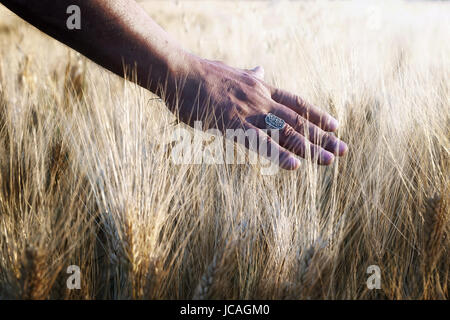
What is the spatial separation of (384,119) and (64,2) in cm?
107

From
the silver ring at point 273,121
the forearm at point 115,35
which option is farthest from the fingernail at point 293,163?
the forearm at point 115,35

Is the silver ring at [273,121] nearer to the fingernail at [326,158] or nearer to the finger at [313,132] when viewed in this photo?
the finger at [313,132]

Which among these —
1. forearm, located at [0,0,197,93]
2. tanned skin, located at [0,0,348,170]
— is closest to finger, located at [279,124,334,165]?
tanned skin, located at [0,0,348,170]

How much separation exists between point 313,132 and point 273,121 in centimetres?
14

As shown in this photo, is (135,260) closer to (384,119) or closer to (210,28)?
(384,119)

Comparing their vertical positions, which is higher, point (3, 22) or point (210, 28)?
point (210, 28)

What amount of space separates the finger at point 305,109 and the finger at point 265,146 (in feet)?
0.60

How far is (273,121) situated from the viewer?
1.42m

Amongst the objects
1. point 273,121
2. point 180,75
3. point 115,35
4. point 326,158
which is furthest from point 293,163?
point 115,35

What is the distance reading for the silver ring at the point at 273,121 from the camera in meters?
1.40

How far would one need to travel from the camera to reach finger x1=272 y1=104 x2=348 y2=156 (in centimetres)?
129

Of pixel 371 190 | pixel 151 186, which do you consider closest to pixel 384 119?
pixel 371 190

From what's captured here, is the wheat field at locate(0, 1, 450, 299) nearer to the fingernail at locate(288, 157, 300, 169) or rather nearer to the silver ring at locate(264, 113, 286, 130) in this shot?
the fingernail at locate(288, 157, 300, 169)

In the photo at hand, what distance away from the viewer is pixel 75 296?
2.91 ft
